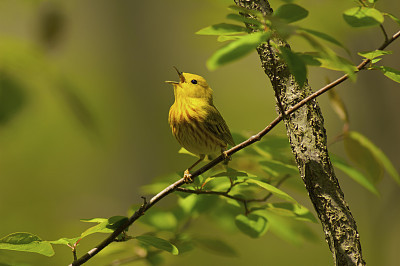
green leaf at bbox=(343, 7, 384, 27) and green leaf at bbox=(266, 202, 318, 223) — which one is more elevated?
green leaf at bbox=(343, 7, 384, 27)

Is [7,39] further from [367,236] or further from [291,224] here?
[367,236]

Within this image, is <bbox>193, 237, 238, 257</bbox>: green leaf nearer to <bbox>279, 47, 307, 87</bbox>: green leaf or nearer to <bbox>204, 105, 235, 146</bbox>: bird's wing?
<bbox>204, 105, 235, 146</bbox>: bird's wing

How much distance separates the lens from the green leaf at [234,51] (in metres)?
0.95

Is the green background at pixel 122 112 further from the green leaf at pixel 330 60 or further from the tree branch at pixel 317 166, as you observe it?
the green leaf at pixel 330 60

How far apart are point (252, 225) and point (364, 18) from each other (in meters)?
1.04

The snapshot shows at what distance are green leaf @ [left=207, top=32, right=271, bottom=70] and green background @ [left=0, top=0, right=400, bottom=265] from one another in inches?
25.8

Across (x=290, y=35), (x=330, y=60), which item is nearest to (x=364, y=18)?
(x=330, y=60)

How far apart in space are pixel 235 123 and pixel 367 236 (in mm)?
2477

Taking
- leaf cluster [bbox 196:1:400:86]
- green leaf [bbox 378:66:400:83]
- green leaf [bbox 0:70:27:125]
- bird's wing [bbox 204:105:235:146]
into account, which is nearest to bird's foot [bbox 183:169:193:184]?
bird's wing [bbox 204:105:235:146]

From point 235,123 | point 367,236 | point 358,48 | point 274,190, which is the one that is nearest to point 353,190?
point 367,236

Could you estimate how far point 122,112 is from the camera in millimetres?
7980

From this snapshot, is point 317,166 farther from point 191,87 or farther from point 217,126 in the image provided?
point 191,87

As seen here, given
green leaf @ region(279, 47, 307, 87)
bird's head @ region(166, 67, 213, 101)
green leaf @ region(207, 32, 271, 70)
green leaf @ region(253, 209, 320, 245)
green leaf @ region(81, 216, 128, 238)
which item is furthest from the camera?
bird's head @ region(166, 67, 213, 101)

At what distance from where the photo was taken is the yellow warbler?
228 centimetres
